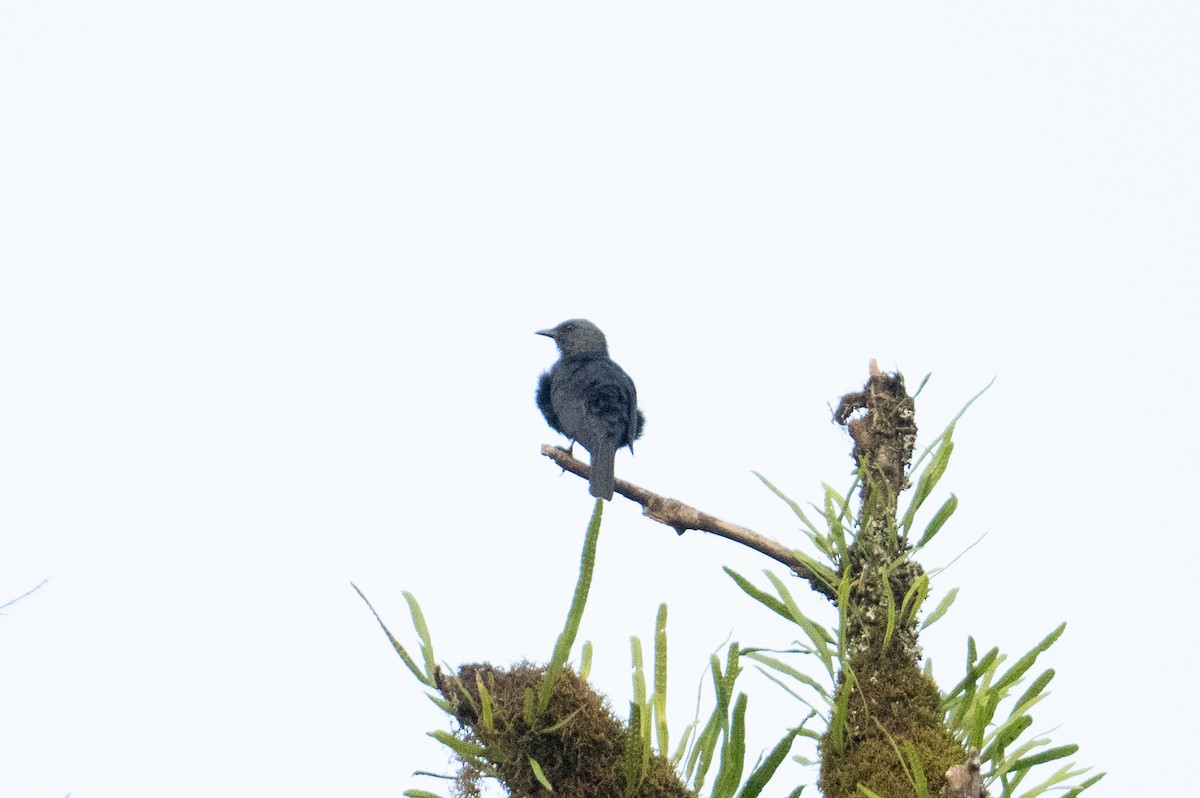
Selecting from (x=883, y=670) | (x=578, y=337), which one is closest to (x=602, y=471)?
(x=883, y=670)

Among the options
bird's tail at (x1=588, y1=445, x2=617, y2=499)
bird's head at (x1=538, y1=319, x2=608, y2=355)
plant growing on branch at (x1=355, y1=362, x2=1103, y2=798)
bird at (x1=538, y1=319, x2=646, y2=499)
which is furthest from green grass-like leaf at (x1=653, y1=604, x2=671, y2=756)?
bird's head at (x1=538, y1=319, x2=608, y2=355)

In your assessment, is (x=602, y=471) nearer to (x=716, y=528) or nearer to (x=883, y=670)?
(x=716, y=528)

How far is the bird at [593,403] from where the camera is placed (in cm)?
730

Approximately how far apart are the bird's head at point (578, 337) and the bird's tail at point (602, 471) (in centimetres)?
250

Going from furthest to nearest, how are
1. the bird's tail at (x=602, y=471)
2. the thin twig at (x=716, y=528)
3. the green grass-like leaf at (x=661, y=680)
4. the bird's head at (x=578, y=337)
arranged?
the bird's head at (x=578, y=337)
the bird's tail at (x=602, y=471)
the thin twig at (x=716, y=528)
the green grass-like leaf at (x=661, y=680)

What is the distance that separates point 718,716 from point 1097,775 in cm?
105

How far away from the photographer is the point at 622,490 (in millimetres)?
4023

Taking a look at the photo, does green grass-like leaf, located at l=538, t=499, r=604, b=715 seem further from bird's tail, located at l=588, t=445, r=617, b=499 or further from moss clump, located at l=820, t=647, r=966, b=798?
bird's tail, located at l=588, t=445, r=617, b=499

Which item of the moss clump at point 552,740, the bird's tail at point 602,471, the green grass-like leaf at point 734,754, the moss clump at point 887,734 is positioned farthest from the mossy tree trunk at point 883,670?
the bird's tail at point 602,471

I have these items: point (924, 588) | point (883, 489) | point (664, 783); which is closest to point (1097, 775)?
point (924, 588)

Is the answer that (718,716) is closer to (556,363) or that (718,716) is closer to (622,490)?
(622,490)

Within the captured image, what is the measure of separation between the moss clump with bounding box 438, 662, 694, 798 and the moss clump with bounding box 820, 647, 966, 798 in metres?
0.41

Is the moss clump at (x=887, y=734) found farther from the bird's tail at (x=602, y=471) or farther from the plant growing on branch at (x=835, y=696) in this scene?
the bird's tail at (x=602, y=471)

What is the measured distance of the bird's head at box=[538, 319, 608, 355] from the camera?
940cm
